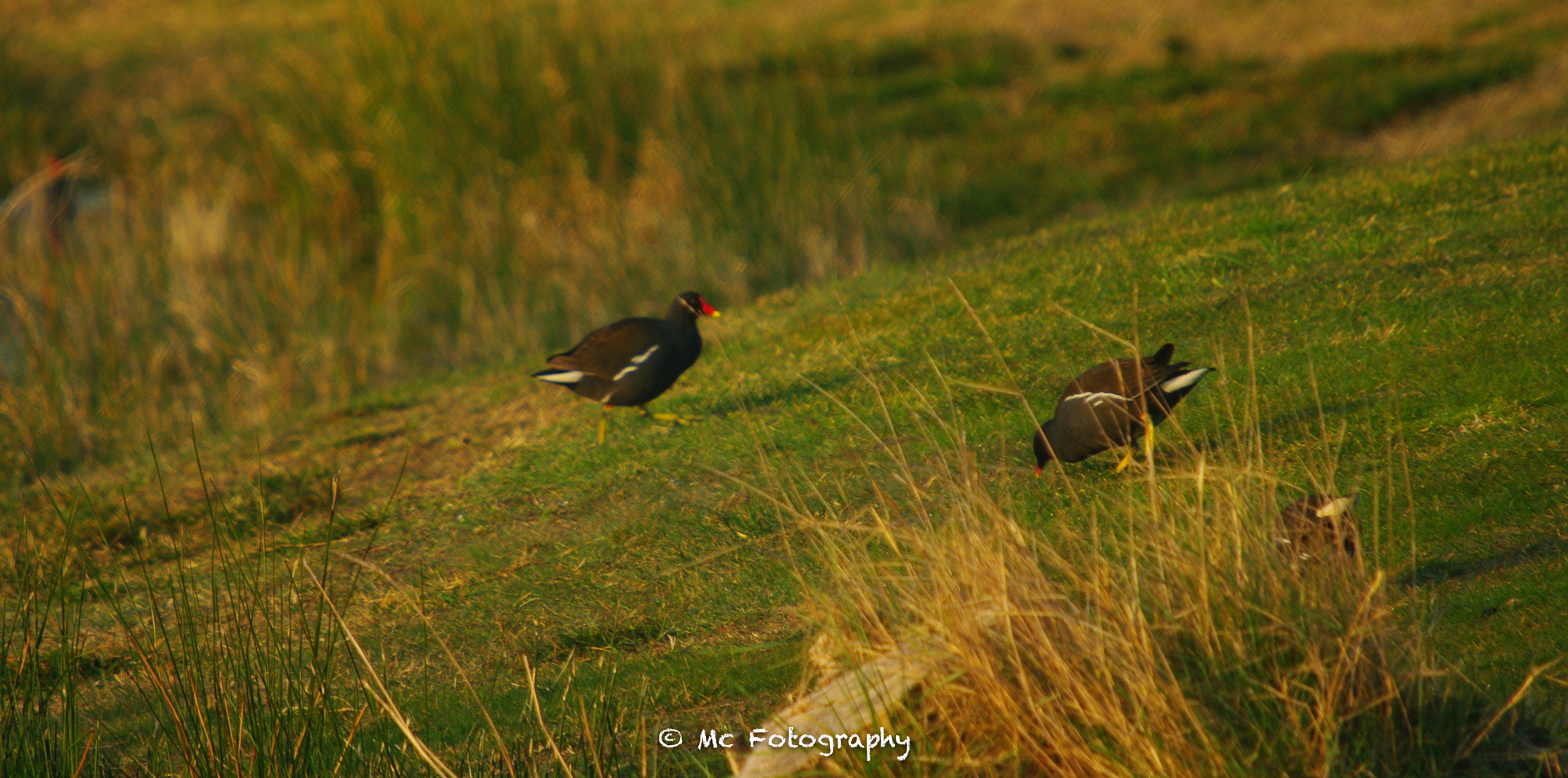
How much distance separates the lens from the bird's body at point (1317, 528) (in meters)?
3.70

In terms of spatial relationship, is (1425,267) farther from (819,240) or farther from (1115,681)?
(819,240)

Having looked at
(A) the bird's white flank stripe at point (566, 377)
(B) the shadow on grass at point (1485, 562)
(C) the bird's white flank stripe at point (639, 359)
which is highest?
(C) the bird's white flank stripe at point (639, 359)

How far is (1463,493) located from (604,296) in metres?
9.58

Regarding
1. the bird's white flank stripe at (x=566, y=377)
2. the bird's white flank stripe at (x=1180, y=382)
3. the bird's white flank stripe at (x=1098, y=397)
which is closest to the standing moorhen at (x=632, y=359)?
the bird's white flank stripe at (x=566, y=377)

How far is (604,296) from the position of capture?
13672 mm

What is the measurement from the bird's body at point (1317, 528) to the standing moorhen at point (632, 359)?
159 inches

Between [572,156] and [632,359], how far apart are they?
8.79 metres

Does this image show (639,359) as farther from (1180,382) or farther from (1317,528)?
(1317,528)

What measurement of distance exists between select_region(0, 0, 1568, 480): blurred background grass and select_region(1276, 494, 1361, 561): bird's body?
873cm

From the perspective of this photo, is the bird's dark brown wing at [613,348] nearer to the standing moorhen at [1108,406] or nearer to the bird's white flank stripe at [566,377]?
the bird's white flank stripe at [566,377]

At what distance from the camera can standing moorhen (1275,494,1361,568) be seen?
3.70 metres

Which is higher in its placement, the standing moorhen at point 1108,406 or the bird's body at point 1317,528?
the bird's body at point 1317,528

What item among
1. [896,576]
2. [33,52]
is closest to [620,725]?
[896,576]

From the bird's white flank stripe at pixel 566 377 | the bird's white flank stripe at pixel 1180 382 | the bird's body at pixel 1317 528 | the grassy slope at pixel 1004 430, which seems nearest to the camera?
the bird's body at pixel 1317 528
